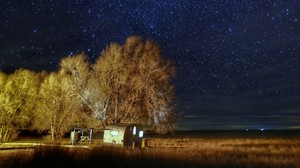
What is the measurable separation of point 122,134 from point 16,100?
12.0 meters

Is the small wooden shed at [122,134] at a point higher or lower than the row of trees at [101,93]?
lower

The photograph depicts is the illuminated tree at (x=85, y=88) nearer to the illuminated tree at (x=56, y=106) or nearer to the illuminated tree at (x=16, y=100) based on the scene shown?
the illuminated tree at (x=56, y=106)

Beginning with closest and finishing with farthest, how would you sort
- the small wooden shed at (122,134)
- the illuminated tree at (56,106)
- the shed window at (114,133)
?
the small wooden shed at (122,134) < the shed window at (114,133) < the illuminated tree at (56,106)

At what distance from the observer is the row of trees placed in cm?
3850

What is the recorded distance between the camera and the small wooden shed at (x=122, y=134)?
112 ft

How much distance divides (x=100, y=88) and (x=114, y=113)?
312 centimetres

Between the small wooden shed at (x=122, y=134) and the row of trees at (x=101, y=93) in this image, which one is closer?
the small wooden shed at (x=122, y=134)

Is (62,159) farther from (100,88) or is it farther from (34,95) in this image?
(34,95)

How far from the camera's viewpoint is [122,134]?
3394cm

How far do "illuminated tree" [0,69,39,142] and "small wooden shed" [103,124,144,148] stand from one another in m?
9.57

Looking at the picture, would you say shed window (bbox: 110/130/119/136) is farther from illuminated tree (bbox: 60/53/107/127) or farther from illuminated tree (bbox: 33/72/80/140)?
illuminated tree (bbox: 33/72/80/140)

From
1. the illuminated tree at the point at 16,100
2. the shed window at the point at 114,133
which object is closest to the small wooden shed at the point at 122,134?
the shed window at the point at 114,133

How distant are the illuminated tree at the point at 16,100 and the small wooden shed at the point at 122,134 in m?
9.57

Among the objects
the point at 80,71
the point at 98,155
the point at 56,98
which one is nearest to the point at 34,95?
the point at 56,98
